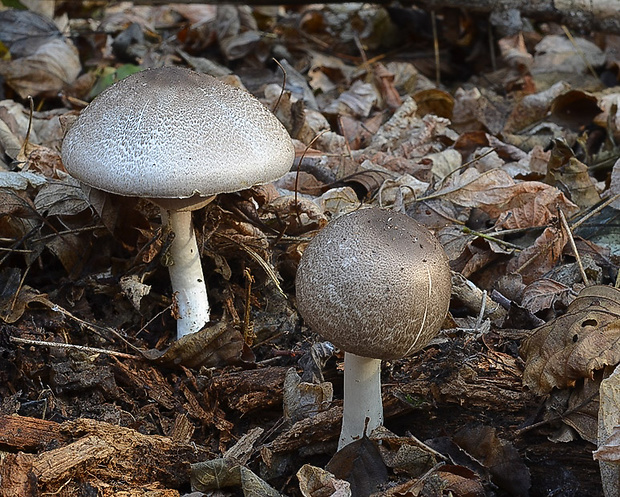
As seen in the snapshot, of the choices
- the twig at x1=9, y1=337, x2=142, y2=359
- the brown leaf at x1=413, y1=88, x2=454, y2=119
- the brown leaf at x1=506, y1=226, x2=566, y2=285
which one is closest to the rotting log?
the brown leaf at x1=413, y1=88, x2=454, y2=119

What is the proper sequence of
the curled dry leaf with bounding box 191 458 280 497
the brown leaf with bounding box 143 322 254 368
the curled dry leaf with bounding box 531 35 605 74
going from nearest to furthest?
1. the curled dry leaf with bounding box 191 458 280 497
2. the brown leaf with bounding box 143 322 254 368
3. the curled dry leaf with bounding box 531 35 605 74

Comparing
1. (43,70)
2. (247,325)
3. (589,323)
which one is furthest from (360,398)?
(43,70)

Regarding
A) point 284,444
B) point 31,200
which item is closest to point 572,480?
point 284,444

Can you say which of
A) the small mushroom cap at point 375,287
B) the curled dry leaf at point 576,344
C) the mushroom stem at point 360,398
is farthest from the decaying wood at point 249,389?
the curled dry leaf at point 576,344

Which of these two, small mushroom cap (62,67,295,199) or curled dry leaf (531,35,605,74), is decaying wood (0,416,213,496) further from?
curled dry leaf (531,35,605,74)

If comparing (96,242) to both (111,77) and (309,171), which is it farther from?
(111,77)

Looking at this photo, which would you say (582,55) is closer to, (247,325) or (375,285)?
(247,325)
